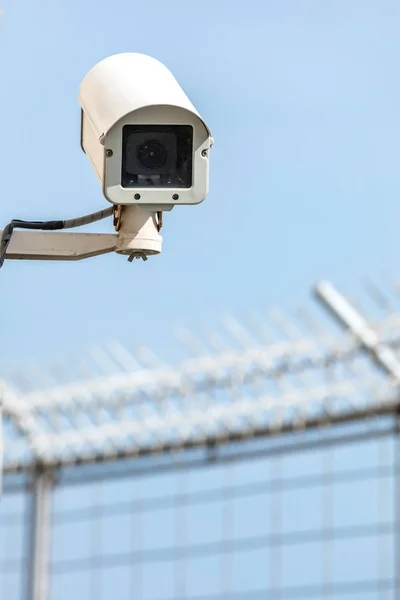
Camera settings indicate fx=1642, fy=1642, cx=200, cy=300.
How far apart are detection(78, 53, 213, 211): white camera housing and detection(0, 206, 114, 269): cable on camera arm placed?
23 cm

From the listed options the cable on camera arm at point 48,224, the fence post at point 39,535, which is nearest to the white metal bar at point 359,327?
the fence post at point 39,535

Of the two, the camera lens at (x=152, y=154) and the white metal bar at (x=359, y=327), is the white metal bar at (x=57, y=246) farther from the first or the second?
the white metal bar at (x=359, y=327)

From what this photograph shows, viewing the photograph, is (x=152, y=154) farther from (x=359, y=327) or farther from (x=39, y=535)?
(x=39, y=535)

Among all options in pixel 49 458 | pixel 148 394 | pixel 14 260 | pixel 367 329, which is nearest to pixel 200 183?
pixel 14 260

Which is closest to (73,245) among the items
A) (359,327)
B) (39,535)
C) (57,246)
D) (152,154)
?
(57,246)

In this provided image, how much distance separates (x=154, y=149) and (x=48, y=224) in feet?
1.26

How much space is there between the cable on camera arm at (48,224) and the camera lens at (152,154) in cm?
23

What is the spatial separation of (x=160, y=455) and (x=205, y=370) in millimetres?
927

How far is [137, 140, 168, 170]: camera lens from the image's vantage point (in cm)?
372

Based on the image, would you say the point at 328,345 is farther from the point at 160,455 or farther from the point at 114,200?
the point at 114,200

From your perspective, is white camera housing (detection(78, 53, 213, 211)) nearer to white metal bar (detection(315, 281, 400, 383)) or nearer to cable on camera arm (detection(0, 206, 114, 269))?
cable on camera arm (detection(0, 206, 114, 269))

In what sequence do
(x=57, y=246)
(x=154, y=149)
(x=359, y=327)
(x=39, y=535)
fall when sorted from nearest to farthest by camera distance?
(x=154, y=149) < (x=57, y=246) < (x=359, y=327) < (x=39, y=535)

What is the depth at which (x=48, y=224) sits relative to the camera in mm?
3961

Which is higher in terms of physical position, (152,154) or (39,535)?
(39,535)
